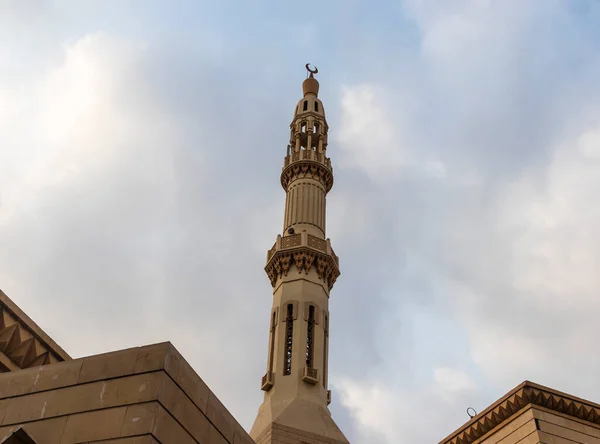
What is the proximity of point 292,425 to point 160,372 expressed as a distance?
A: 16.0m

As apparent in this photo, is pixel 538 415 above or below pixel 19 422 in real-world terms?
above

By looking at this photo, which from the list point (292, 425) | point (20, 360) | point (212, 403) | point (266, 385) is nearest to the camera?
point (212, 403)

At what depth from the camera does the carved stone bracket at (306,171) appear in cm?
3192

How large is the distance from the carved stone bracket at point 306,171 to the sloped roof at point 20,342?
20764 millimetres

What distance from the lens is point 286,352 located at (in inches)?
1036

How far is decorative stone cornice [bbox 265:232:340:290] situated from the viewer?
28.3 m

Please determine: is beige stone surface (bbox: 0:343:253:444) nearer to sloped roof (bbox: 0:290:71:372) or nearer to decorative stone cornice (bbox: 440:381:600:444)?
sloped roof (bbox: 0:290:71:372)

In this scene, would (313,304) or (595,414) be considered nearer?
(595,414)

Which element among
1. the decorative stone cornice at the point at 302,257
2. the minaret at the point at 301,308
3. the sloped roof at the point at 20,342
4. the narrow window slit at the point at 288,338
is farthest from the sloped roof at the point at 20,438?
the decorative stone cornice at the point at 302,257

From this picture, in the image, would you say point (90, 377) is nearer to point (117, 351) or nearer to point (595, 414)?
point (117, 351)

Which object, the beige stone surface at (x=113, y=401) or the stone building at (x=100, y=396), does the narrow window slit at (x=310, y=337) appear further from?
the beige stone surface at (x=113, y=401)

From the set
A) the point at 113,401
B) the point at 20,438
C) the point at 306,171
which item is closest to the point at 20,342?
the point at 20,438

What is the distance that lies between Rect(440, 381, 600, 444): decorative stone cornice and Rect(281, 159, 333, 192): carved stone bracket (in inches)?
683

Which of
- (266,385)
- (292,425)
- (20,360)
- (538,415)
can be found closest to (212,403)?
(20,360)
